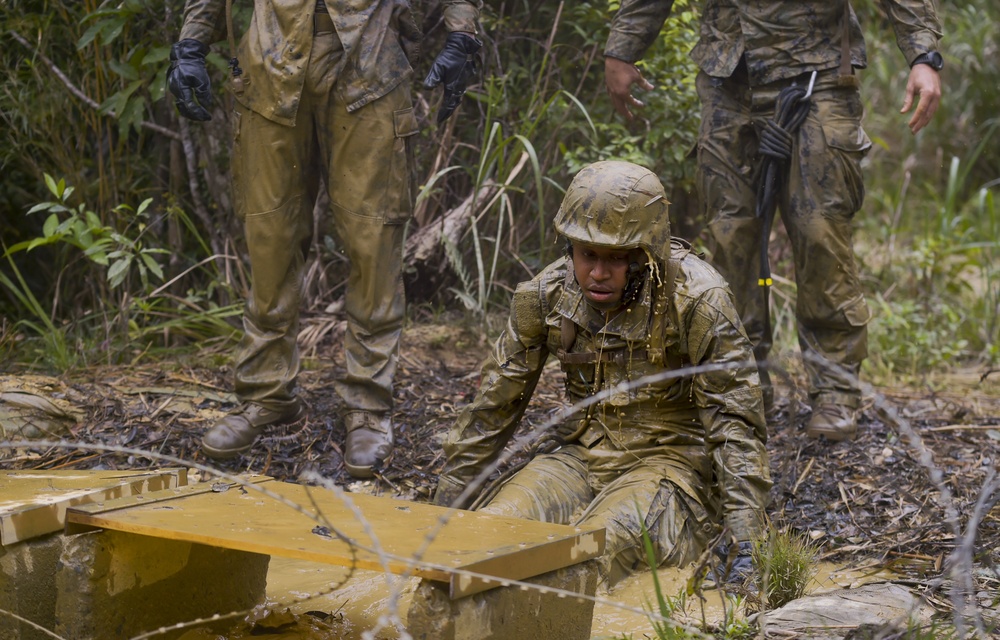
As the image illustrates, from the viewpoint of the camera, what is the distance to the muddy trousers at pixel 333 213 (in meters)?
4.28

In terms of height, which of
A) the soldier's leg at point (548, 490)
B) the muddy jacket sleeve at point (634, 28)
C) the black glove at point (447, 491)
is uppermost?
the muddy jacket sleeve at point (634, 28)

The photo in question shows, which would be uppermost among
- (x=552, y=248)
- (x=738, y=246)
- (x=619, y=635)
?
(x=738, y=246)

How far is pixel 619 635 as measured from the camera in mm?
3020

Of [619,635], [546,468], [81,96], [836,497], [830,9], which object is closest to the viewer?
[619,635]

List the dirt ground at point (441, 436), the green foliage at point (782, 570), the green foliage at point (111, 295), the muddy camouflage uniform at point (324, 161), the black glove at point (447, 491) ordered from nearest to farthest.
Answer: the green foliage at point (782, 570) → the black glove at point (447, 491) → the dirt ground at point (441, 436) → the muddy camouflage uniform at point (324, 161) → the green foliage at point (111, 295)

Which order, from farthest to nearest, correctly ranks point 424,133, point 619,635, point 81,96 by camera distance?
1. point 424,133
2. point 81,96
3. point 619,635

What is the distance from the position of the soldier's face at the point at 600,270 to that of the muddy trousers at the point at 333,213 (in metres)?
1.14

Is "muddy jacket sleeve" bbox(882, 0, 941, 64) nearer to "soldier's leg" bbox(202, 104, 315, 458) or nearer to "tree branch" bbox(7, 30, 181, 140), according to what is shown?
"soldier's leg" bbox(202, 104, 315, 458)

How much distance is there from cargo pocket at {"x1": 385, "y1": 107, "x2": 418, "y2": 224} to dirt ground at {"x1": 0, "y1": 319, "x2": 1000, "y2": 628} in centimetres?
98

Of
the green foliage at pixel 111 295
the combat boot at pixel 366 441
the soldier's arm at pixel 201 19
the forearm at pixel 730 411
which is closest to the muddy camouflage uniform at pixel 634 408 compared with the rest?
the forearm at pixel 730 411

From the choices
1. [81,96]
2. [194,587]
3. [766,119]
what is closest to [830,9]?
[766,119]

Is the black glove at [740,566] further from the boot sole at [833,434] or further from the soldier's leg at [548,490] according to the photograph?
the boot sole at [833,434]

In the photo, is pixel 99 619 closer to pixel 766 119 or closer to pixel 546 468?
pixel 546 468

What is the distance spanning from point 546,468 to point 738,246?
1490 millimetres
